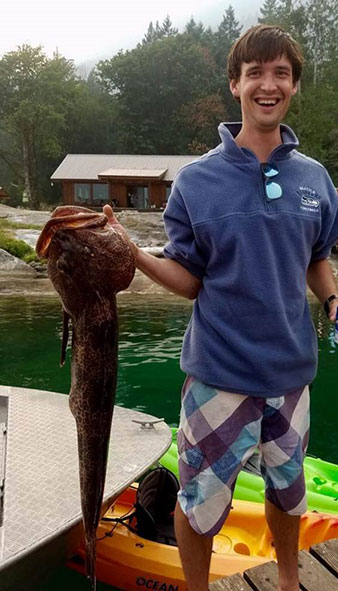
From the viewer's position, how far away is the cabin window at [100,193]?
4053 centimetres

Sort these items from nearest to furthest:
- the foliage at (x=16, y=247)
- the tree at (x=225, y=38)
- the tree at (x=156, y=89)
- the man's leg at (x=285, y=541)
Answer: the man's leg at (x=285, y=541)
the foliage at (x=16, y=247)
the tree at (x=156, y=89)
the tree at (x=225, y=38)

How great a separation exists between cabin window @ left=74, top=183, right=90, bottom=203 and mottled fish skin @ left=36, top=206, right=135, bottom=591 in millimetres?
39801

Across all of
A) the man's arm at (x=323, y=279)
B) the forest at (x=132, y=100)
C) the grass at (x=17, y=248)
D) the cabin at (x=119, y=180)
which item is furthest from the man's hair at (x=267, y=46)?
the forest at (x=132, y=100)

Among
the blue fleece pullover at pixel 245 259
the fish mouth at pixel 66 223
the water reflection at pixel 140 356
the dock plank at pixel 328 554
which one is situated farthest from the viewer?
the water reflection at pixel 140 356

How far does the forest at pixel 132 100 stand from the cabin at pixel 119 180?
10.7 m

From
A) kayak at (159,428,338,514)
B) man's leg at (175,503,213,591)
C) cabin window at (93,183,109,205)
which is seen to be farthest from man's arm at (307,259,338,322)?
cabin window at (93,183,109,205)

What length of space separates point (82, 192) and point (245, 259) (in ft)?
131

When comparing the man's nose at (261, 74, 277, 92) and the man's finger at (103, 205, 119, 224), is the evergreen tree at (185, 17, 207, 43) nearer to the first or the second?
the man's nose at (261, 74, 277, 92)

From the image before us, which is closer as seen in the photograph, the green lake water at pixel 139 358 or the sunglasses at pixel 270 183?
the sunglasses at pixel 270 183

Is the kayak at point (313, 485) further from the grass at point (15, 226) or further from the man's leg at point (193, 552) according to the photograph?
the grass at point (15, 226)

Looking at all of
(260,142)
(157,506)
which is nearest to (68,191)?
(157,506)

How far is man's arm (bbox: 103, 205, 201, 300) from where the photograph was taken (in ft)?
7.75

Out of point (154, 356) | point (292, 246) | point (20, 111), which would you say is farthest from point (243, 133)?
point (20, 111)

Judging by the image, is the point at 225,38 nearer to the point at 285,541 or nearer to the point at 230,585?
the point at 230,585
